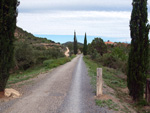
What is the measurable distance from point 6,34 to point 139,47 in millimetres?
6398

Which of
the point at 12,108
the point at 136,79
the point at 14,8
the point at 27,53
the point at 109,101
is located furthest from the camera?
the point at 27,53

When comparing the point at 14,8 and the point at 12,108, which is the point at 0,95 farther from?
the point at 14,8

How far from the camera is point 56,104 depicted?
7324 millimetres

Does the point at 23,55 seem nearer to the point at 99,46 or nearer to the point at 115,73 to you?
the point at 115,73

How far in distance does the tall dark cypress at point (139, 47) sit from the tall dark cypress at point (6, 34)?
19.6 ft

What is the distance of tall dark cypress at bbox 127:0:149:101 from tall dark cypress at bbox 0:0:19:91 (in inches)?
236

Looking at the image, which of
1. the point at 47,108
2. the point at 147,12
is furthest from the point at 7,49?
the point at 147,12

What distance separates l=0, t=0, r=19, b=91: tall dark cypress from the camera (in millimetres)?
7773

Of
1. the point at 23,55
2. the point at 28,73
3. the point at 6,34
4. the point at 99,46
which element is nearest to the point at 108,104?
the point at 6,34

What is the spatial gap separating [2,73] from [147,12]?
303 inches

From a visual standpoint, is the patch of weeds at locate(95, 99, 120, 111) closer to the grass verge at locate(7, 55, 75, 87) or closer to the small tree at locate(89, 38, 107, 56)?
the grass verge at locate(7, 55, 75, 87)

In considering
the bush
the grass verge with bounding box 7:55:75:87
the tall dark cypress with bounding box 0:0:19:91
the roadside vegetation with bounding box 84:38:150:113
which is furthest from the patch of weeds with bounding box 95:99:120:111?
the bush

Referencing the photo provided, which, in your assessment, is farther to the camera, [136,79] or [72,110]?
[136,79]

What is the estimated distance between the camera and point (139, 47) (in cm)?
884
